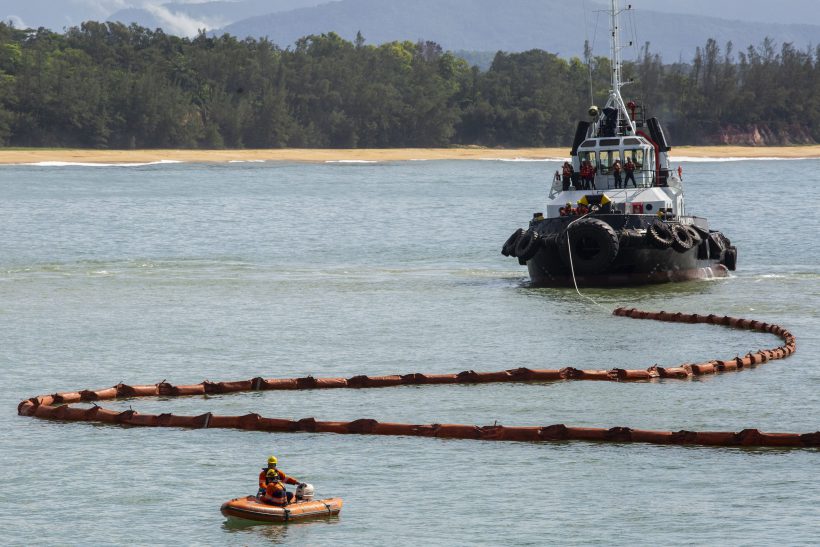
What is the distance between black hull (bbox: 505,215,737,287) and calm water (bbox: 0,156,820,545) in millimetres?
851

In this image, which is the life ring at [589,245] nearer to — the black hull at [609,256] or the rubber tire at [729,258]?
the black hull at [609,256]

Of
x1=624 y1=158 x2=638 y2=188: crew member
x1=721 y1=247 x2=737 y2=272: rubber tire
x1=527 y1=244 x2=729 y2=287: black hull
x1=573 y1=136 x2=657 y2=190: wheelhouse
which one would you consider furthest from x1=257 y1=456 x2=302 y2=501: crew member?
x1=721 y1=247 x2=737 y2=272: rubber tire

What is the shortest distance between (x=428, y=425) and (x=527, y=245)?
25.6 m

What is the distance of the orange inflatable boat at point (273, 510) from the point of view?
24000 mm

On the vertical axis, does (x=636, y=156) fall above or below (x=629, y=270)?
above

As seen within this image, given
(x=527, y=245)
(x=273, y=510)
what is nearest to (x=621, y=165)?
(x=527, y=245)

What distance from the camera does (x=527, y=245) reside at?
56.1 metres

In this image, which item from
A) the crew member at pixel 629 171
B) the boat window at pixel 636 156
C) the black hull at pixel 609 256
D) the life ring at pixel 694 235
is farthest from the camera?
the boat window at pixel 636 156

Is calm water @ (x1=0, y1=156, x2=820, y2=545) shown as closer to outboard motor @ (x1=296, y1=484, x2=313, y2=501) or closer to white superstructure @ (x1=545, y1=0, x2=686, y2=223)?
outboard motor @ (x1=296, y1=484, x2=313, y2=501)

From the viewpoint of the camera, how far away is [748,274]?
63.7 metres

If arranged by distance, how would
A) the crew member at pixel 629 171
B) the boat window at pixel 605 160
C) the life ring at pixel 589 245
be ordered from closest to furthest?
the life ring at pixel 589 245
the crew member at pixel 629 171
the boat window at pixel 605 160

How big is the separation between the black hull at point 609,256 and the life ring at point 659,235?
5cm

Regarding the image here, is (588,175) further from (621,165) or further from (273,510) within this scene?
(273,510)

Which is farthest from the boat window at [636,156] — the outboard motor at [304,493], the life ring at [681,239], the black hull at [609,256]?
the outboard motor at [304,493]
